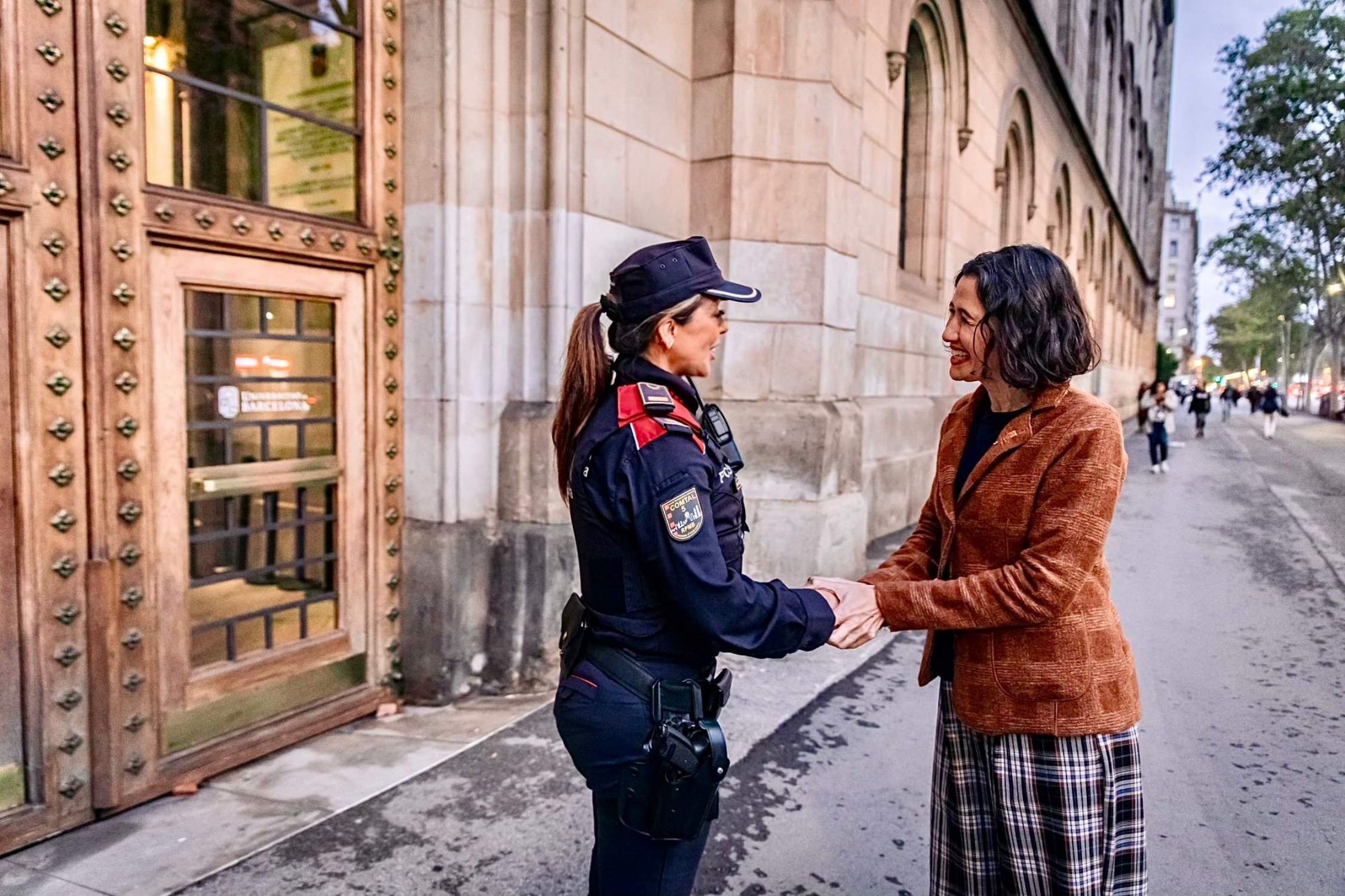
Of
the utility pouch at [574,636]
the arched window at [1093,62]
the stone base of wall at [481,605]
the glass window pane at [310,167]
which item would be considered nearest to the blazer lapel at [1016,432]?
the utility pouch at [574,636]

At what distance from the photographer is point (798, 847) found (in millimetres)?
3520

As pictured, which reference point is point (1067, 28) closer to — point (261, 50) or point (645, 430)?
point (261, 50)

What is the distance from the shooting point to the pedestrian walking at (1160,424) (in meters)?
16.8

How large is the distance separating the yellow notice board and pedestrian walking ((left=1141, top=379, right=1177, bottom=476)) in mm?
15487

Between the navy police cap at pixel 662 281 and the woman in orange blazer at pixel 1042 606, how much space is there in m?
0.59

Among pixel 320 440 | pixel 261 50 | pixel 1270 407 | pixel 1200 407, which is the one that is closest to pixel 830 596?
pixel 320 440

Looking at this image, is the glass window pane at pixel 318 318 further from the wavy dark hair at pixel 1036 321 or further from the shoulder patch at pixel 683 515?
the wavy dark hair at pixel 1036 321

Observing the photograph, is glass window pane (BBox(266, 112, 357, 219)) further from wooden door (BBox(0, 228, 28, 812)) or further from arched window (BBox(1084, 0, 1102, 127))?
arched window (BBox(1084, 0, 1102, 127))

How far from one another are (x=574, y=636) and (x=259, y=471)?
268cm

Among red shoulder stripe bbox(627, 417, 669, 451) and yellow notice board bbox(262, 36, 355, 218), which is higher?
yellow notice board bbox(262, 36, 355, 218)

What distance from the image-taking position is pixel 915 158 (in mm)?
10992

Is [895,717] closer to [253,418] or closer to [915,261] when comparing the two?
[253,418]

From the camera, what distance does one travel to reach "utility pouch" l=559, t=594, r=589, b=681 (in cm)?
222

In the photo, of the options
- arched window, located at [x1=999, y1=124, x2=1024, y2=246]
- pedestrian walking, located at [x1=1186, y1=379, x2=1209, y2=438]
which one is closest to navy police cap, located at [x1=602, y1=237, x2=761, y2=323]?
arched window, located at [x1=999, y1=124, x2=1024, y2=246]
